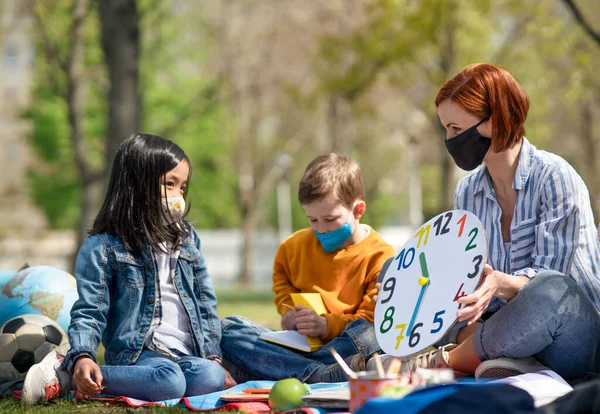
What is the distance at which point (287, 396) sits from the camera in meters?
3.41

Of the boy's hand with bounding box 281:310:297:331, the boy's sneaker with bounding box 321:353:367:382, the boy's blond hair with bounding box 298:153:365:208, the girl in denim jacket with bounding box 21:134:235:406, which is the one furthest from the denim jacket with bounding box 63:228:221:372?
the boy's blond hair with bounding box 298:153:365:208

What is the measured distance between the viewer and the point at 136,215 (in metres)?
4.30

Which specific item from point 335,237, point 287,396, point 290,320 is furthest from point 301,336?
point 287,396

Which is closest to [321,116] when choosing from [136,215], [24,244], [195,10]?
→ [195,10]

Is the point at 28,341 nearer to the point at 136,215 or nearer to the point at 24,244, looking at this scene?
the point at 136,215

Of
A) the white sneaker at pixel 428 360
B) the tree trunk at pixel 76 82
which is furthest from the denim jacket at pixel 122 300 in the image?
the tree trunk at pixel 76 82

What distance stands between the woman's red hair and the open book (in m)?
1.34

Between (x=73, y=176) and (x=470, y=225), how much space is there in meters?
28.2

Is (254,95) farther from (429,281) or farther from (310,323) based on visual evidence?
(429,281)

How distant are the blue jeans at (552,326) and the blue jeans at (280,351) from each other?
0.94 m

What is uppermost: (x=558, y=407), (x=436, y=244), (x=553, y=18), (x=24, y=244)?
(x=553, y=18)

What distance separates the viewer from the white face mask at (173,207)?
170 inches

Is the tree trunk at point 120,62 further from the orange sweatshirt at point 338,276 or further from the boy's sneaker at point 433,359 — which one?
the boy's sneaker at point 433,359

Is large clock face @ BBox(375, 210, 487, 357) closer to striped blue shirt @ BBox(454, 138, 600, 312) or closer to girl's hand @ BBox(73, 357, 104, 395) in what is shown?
striped blue shirt @ BBox(454, 138, 600, 312)
